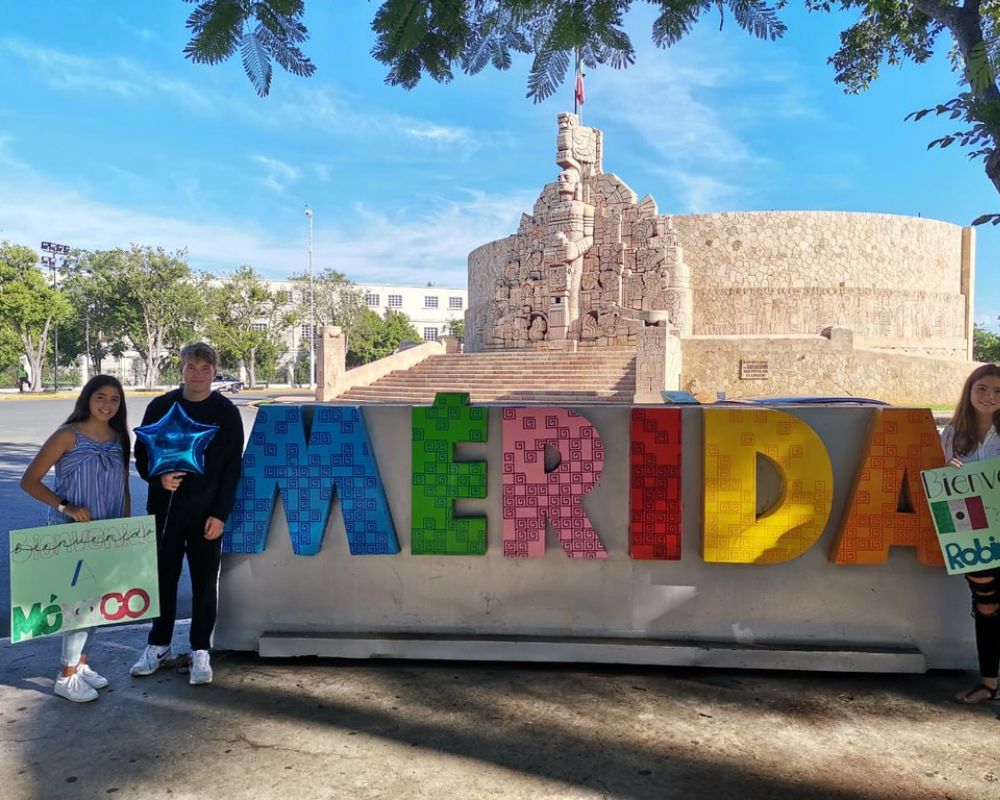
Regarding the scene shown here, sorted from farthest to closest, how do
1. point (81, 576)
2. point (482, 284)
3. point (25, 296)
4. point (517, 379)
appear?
1. point (25, 296)
2. point (482, 284)
3. point (517, 379)
4. point (81, 576)

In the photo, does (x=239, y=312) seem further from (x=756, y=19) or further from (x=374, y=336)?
(x=756, y=19)

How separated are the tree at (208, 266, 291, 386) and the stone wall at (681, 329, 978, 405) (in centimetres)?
3097

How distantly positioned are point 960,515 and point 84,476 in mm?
4665

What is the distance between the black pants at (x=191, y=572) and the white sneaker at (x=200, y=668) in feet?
0.12

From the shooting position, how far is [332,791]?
264 centimetres

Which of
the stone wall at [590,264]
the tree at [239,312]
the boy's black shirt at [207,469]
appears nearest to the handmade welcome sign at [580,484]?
the boy's black shirt at [207,469]

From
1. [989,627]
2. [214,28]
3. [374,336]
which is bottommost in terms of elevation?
[989,627]

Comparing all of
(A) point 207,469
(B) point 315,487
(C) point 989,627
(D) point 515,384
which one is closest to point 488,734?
(B) point 315,487

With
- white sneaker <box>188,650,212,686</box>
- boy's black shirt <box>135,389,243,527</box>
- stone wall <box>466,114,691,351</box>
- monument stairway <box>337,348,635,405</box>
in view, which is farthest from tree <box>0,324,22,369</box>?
white sneaker <box>188,650,212,686</box>

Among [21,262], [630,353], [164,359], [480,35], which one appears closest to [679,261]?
[630,353]

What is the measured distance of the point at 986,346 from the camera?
50938 millimetres

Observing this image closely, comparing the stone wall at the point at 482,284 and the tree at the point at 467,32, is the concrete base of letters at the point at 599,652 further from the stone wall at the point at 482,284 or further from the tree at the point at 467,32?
the stone wall at the point at 482,284

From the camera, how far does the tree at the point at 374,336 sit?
2066 inches

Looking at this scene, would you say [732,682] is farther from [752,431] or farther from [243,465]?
[243,465]
